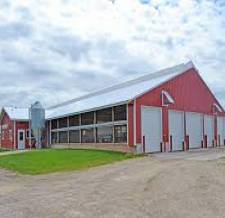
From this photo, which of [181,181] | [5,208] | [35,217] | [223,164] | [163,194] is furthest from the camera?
[223,164]

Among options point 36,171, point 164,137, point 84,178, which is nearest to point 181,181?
point 84,178

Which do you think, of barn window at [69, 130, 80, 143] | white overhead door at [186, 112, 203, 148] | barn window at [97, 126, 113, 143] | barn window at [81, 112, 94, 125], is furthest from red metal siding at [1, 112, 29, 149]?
white overhead door at [186, 112, 203, 148]

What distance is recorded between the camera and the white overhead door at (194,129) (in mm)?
29664

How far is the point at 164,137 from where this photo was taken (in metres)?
26.7

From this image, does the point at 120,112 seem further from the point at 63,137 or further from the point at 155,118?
the point at 63,137

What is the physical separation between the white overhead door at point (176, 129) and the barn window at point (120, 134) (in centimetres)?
377

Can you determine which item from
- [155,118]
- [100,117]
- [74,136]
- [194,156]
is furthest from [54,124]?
[194,156]

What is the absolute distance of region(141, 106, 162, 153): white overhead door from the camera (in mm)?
25156

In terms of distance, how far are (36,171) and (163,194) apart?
8.73m

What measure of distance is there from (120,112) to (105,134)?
8.95ft

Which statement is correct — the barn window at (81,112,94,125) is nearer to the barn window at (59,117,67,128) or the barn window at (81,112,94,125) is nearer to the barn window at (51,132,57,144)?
the barn window at (59,117,67,128)

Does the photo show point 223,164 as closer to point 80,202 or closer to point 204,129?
point 80,202

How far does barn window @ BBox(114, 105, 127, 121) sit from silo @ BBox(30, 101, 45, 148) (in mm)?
14124

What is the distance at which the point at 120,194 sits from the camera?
10.4 metres
